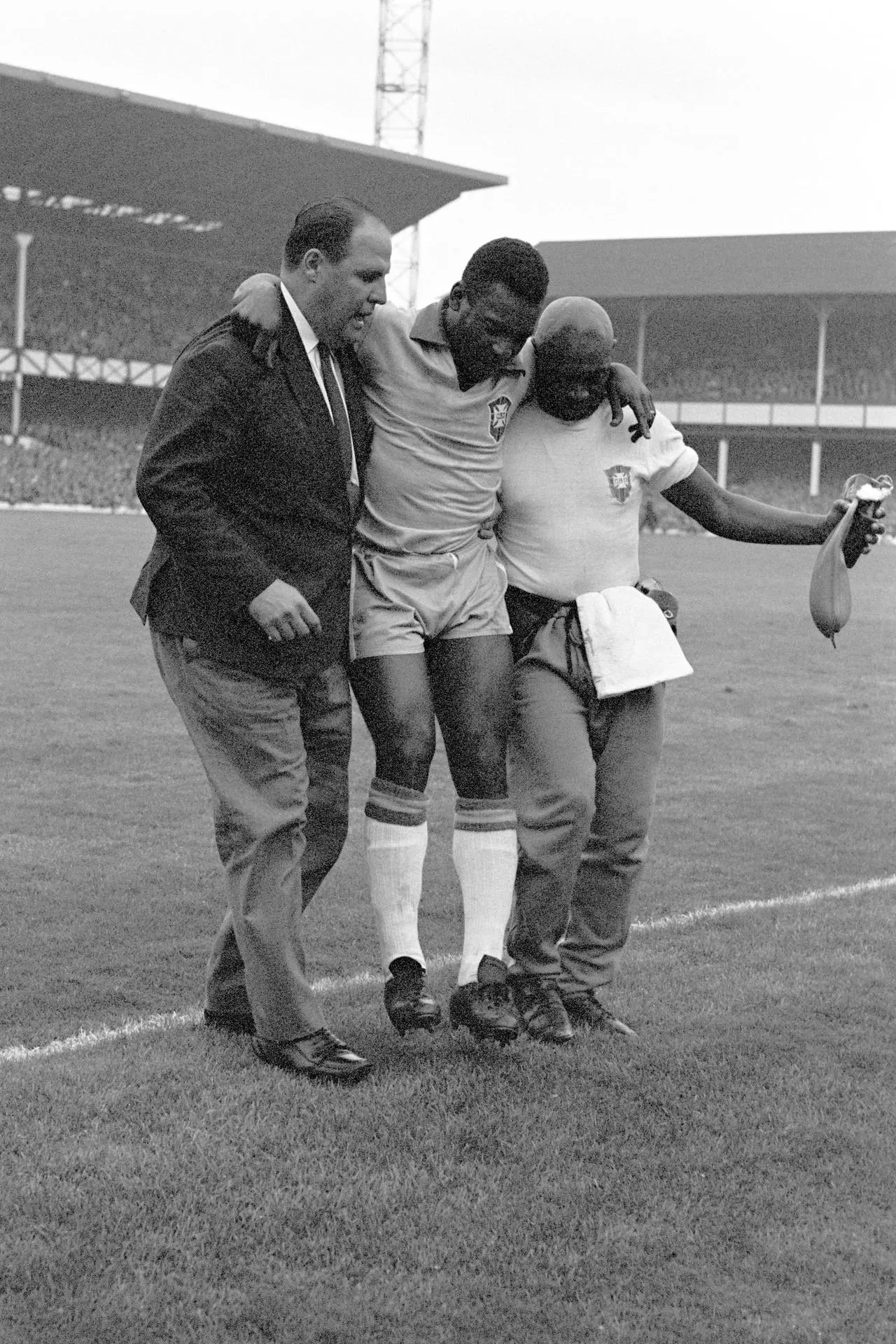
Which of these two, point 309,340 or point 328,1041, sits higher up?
point 309,340

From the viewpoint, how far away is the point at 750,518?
4715mm

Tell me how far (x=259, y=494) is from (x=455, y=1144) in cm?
143

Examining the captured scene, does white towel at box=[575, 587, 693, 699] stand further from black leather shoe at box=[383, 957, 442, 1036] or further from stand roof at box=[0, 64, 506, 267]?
stand roof at box=[0, 64, 506, 267]

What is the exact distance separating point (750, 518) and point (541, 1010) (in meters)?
1.38

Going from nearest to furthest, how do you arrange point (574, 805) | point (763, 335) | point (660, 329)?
point (574, 805), point (763, 335), point (660, 329)

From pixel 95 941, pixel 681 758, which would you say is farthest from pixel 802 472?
pixel 95 941

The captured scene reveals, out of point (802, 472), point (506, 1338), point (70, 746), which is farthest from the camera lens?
point (802, 472)

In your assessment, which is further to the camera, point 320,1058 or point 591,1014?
point 591,1014

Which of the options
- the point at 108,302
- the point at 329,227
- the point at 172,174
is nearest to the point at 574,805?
the point at 329,227

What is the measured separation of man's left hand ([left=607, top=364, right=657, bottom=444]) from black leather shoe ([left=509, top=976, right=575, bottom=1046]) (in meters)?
1.38

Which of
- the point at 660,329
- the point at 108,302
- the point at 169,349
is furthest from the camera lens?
the point at 660,329

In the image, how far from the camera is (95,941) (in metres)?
5.72

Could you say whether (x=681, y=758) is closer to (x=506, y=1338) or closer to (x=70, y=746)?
(x=70, y=746)

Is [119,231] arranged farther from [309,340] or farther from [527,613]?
[309,340]
